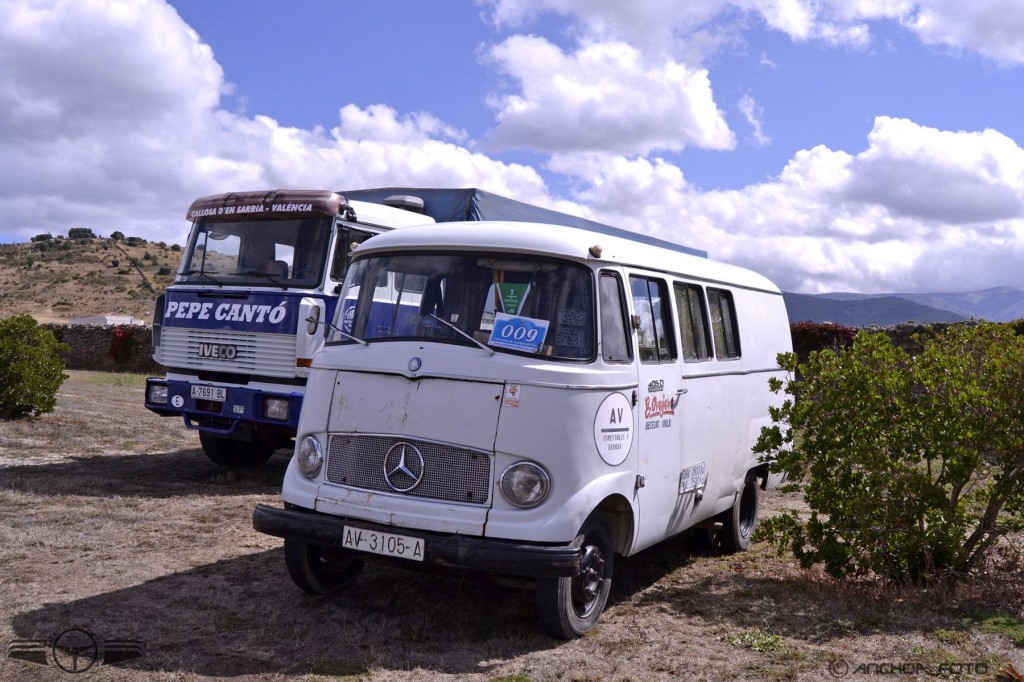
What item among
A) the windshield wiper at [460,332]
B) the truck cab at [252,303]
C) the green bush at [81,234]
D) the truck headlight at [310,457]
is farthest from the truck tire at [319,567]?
the green bush at [81,234]

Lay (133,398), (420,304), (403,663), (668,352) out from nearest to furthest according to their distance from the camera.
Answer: (403,663), (420,304), (668,352), (133,398)

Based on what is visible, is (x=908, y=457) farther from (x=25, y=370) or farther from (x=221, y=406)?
(x=25, y=370)

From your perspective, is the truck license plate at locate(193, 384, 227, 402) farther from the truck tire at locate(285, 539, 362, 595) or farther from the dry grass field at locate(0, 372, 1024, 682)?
the truck tire at locate(285, 539, 362, 595)

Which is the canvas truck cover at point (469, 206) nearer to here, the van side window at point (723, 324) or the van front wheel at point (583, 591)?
the van side window at point (723, 324)

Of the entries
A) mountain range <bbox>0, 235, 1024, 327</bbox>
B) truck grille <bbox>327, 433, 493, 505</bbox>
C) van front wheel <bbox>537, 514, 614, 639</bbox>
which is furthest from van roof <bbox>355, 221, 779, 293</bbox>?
mountain range <bbox>0, 235, 1024, 327</bbox>

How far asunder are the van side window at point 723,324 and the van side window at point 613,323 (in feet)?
5.43

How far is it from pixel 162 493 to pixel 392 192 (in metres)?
4.16

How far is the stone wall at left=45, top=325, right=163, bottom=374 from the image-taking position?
103 ft

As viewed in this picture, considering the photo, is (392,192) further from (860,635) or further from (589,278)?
(860,635)

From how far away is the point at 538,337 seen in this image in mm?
5262

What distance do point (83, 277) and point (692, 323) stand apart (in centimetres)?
6354

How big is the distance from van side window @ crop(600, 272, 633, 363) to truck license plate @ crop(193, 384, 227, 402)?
5.02m

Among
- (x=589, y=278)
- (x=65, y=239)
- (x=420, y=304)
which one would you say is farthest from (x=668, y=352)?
(x=65, y=239)

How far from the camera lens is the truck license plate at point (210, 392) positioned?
916 centimetres
